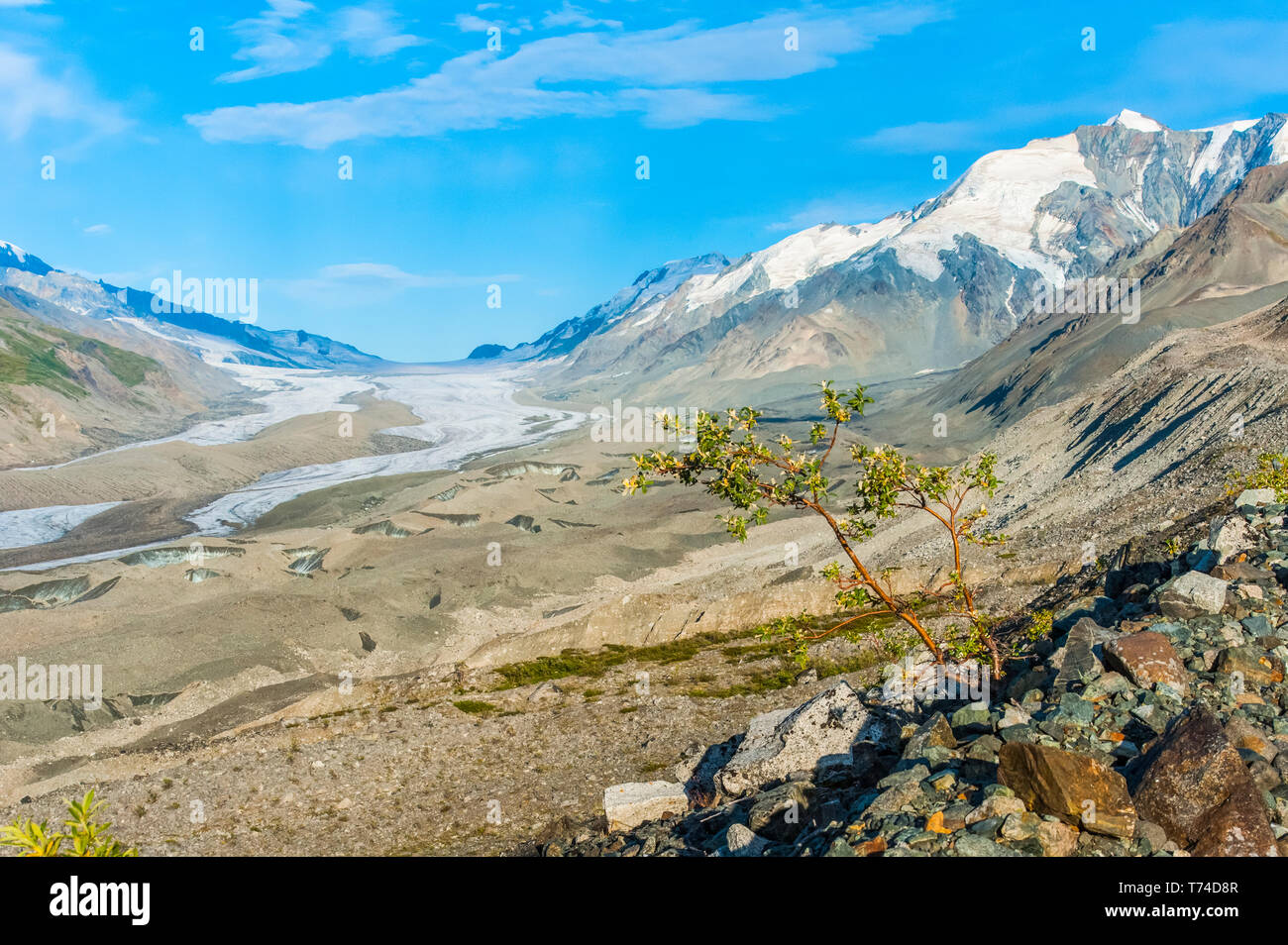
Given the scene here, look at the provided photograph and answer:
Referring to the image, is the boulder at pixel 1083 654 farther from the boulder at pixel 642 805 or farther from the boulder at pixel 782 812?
the boulder at pixel 642 805

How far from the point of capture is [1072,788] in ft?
33.4

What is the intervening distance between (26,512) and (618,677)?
117 metres

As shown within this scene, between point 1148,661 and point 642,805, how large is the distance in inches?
421

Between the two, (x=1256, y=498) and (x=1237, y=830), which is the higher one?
(x=1256, y=498)

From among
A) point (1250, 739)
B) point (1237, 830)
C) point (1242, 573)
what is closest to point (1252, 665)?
point (1250, 739)

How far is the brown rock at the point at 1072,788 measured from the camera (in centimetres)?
991

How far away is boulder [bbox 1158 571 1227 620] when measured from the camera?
49.4 feet

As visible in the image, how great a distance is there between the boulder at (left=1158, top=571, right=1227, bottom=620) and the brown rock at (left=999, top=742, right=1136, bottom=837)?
6.13 metres

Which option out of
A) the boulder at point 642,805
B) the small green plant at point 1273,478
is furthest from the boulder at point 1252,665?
the boulder at point 642,805

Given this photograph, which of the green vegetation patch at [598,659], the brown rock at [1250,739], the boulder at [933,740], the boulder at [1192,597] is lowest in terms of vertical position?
the green vegetation patch at [598,659]

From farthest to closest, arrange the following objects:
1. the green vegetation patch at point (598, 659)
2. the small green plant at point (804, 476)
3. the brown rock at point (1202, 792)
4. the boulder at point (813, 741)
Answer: the green vegetation patch at point (598, 659) < the boulder at point (813, 741) < the small green plant at point (804, 476) < the brown rock at point (1202, 792)

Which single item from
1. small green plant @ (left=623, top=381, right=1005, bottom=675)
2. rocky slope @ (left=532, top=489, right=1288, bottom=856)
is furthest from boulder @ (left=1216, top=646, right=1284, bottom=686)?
small green plant @ (left=623, top=381, right=1005, bottom=675)

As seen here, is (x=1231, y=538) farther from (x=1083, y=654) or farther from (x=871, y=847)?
(x=871, y=847)

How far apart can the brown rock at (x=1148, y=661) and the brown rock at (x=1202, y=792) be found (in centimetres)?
263
